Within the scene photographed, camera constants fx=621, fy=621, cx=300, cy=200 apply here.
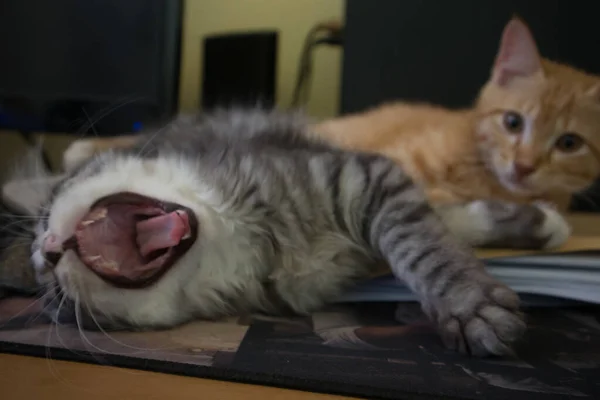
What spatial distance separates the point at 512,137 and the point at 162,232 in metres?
0.71

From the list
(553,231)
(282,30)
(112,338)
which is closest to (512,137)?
(553,231)

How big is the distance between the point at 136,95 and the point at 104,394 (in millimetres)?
1069

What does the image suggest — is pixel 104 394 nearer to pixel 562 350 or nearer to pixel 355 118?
pixel 562 350

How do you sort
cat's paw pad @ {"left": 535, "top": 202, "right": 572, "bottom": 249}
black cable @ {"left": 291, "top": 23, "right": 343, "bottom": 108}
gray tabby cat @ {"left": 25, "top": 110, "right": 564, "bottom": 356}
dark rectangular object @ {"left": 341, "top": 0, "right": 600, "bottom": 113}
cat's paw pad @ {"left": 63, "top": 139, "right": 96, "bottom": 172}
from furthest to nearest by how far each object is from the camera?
1. black cable @ {"left": 291, "top": 23, "right": 343, "bottom": 108}
2. dark rectangular object @ {"left": 341, "top": 0, "right": 600, "bottom": 113}
3. cat's paw pad @ {"left": 63, "top": 139, "right": 96, "bottom": 172}
4. cat's paw pad @ {"left": 535, "top": 202, "right": 572, "bottom": 249}
5. gray tabby cat @ {"left": 25, "top": 110, "right": 564, "bottom": 356}

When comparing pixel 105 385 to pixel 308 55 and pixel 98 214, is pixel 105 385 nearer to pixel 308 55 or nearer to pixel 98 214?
pixel 98 214

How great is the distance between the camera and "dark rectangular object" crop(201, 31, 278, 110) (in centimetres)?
178

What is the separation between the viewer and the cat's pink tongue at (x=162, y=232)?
0.74m

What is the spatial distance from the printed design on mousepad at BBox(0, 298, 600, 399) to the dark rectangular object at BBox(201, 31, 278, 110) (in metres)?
1.14

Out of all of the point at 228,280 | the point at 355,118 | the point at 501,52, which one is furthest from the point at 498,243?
the point at 355,118

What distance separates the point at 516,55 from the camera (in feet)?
3.95

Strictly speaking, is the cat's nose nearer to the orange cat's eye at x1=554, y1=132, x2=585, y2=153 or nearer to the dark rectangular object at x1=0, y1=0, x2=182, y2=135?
the orange cat's eye at x1=554, y1=132, x2=585, y2=153

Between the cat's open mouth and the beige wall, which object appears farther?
the beige wall

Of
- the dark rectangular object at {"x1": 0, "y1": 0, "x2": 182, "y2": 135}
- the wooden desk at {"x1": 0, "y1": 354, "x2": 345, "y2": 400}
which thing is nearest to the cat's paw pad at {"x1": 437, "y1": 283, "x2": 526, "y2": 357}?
the wooden desk at {"x1": 0, "y1": 354, "x2": 345, "y2": 400}

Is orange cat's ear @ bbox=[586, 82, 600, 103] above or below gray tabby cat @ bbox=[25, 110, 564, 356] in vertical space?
above
